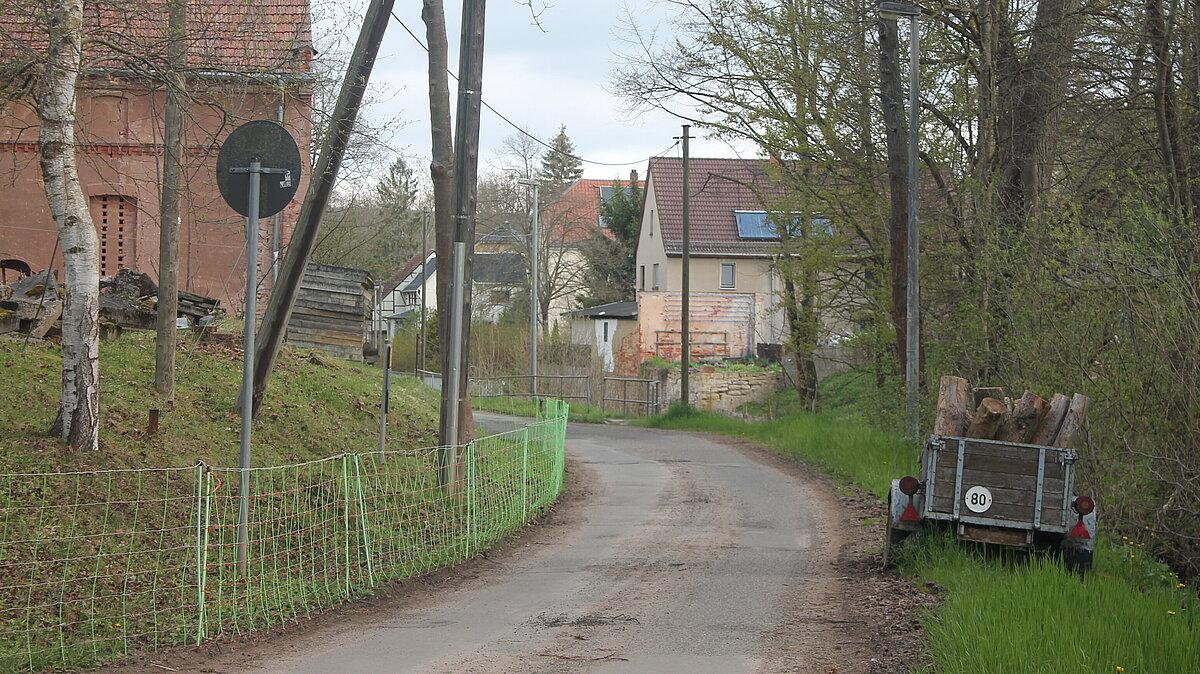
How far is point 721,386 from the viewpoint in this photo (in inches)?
1618

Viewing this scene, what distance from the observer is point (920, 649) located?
7.99m

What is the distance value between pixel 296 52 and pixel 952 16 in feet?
43.4

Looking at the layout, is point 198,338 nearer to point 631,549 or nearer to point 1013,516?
point 631,549

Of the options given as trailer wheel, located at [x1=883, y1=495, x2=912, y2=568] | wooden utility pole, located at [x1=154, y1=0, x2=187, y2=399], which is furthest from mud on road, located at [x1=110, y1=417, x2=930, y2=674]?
wooden utility pole, located at [x1=154, y1=0, x2=187, y2=399]

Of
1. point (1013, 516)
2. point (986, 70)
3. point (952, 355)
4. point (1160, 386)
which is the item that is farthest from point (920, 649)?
point (986, 70)

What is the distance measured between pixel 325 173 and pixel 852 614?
761cm

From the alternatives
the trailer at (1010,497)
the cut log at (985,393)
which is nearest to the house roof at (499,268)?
the cut log at (985,393)

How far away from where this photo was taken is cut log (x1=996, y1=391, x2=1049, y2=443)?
11.1m

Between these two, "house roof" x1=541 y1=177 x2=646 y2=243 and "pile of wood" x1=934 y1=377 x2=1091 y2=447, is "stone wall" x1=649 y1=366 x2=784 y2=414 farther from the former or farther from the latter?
"pile of wood" x1=934 y1=377 x2=1091 y2=447

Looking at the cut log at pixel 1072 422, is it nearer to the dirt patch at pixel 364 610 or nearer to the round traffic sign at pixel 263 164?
the dirt patch at pixel 364 610

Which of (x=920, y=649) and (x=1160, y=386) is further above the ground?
(x=1160, y=386)

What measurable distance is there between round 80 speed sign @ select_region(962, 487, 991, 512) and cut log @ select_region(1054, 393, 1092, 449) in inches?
33.2

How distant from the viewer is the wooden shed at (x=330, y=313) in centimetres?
2691

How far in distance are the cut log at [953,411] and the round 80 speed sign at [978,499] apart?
2.70 feet
